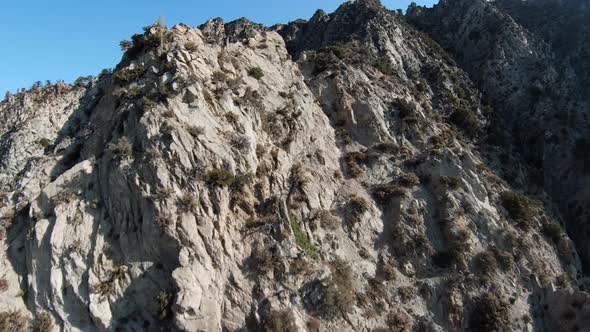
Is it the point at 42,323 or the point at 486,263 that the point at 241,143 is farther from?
the point at 486,263

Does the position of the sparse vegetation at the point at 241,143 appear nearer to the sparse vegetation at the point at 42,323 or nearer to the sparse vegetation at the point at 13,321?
the sparse vegetation at the point at 42,323

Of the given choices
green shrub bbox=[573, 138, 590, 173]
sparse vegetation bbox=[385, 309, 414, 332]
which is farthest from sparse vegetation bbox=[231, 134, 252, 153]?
green shrub bbox=[573, 138, 590, 173]

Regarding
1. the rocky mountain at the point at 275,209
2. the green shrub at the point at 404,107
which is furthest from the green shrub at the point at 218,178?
the green shrub at the point at 404,107

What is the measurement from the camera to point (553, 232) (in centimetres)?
3025

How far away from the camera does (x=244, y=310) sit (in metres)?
20.7

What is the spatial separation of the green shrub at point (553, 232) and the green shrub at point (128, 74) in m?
32.2

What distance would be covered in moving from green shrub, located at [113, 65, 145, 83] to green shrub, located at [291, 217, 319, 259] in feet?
50.8

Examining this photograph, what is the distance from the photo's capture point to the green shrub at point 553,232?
30.1 metres

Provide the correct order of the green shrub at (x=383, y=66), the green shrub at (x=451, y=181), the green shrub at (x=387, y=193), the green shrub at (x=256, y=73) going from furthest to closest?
the green shrub at (x=383, y=66) → the green shrub at (x=256, y=73) → the green shrub at (x=451, y=181) → the green shrub at (x=387, y=193)

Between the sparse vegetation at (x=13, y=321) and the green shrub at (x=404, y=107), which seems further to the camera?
the green shrub at (x=404, y=107)

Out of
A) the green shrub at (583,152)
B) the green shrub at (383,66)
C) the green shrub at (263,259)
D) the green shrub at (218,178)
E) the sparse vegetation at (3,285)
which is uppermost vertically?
the green shrub at (383,66)

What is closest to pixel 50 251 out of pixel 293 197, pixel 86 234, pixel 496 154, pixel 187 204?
pixel 86 234

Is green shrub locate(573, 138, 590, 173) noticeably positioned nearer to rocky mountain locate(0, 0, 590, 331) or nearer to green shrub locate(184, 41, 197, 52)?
rocky mountain locate(0, 0, 590, 331)

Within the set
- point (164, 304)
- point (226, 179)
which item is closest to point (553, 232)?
point (226, 179)
